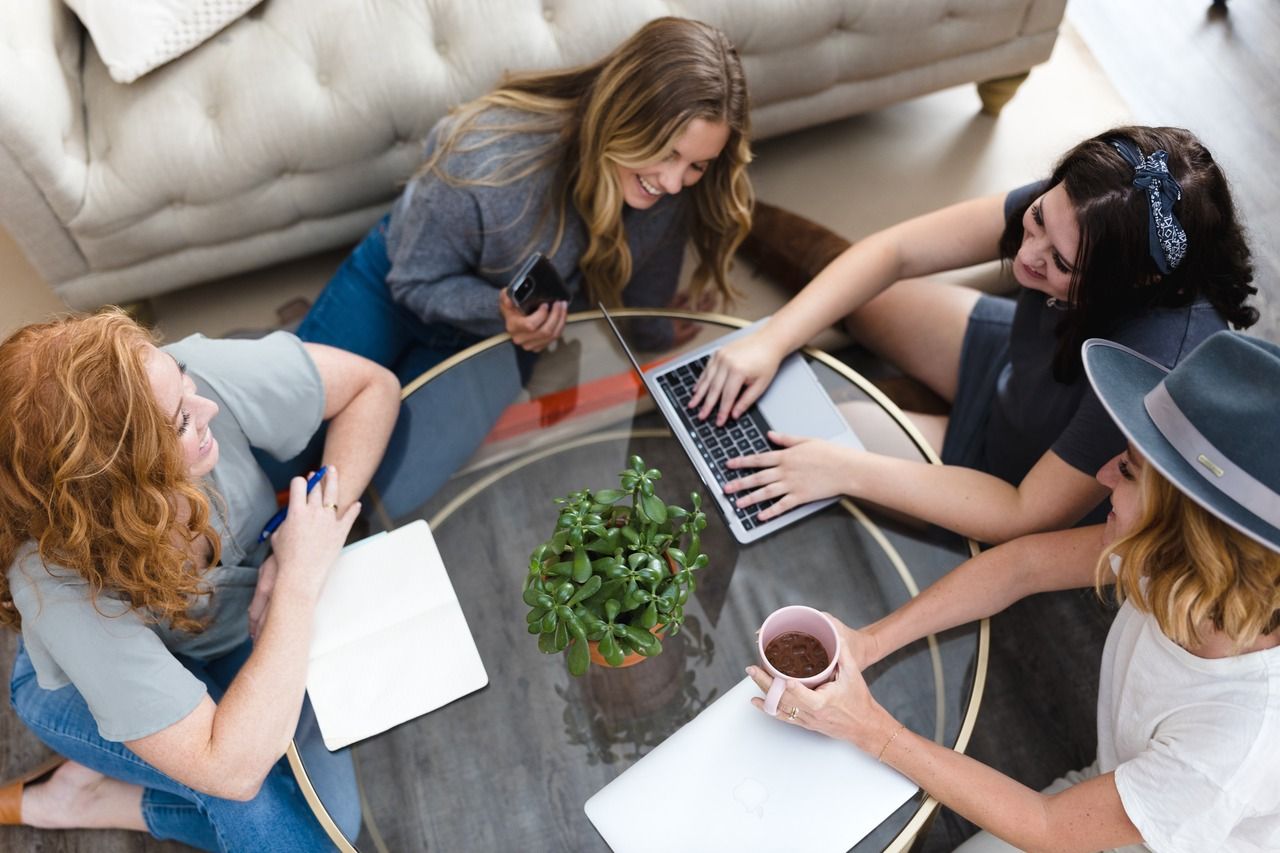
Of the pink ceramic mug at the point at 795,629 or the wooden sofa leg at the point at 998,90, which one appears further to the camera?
the wooden sofa leg at the point at 998,90

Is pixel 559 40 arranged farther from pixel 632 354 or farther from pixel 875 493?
pixel 875 493

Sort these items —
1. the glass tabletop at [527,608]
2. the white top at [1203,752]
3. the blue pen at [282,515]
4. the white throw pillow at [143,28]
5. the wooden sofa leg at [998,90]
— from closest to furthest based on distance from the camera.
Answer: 1. the white top at [1203,752]
2. the glass tabletop at [527,608]
3. the blue pen at [282,515]
4. the white throw pillow at [143,28]
5. the wooden sofa leg at [998,90]

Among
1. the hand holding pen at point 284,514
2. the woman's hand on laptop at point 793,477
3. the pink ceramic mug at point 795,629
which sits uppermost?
the hand holding pen at point 284,514

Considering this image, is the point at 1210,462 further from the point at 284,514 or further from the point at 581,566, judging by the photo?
the point at 284,514

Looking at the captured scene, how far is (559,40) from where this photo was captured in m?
1.91

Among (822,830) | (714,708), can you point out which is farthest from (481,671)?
(822,830)

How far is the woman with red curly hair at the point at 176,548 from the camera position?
1.08 m

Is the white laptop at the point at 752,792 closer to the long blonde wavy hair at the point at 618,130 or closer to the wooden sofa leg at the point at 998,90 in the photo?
the long blonde wavy hair at the point at 618,130

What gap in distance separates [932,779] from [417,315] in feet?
3.81

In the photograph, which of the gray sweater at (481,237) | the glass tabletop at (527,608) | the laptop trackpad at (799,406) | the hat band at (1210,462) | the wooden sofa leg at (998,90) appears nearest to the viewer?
→ the hat band at (1210,462)

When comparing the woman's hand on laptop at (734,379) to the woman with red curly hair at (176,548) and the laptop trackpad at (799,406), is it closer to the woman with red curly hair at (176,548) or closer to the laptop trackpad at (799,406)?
the laptop trackpad at (799,406)

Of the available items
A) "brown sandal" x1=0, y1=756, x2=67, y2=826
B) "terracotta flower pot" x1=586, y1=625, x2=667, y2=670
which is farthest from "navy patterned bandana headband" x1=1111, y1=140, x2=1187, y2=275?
"brown sandal" x1=0, y1=756, x2=67, y2=826

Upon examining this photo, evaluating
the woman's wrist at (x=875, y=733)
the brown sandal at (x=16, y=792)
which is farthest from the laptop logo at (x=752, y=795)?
the brown sandal at (x=16, y=792)

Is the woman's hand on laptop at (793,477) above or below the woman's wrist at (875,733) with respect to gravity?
above
